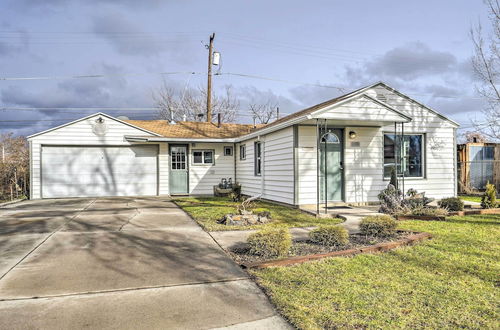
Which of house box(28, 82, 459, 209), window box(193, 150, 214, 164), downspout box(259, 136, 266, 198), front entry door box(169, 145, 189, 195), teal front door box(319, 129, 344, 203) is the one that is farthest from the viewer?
window box(193, 150, 214, 164)

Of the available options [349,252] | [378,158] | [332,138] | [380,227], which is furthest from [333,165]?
[349,252]

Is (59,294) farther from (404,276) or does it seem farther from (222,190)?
(222,190)

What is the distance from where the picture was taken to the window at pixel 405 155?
430 inches

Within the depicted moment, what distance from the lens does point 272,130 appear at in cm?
1089

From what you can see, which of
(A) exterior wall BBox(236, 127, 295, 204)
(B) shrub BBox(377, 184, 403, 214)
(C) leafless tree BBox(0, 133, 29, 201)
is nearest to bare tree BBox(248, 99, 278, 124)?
(A) exterior wall BBox(236, 127, 295, 204)

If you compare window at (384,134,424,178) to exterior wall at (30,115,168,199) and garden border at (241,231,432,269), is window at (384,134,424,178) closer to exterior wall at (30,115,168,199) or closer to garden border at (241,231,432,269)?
garden border at (241,231,432,269)

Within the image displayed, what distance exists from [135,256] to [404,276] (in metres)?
3.39

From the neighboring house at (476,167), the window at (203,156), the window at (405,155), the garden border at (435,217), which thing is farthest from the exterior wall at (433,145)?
the window at (203,156)

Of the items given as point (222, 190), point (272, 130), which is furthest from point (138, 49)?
point (272, 130)

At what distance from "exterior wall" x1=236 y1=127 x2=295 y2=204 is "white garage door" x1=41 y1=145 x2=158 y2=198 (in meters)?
4.47

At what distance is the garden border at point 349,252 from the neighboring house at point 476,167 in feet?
36.8

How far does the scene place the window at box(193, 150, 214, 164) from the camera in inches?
607

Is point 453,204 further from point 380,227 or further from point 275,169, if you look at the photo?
point 275,169

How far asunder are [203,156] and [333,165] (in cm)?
689
